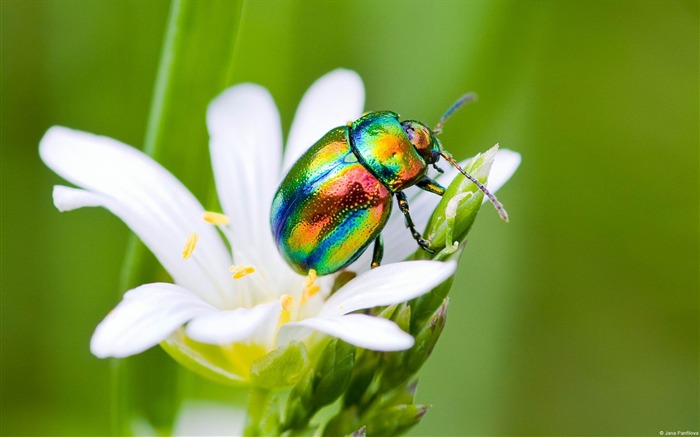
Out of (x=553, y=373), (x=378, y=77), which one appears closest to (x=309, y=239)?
(x=378, y=77)

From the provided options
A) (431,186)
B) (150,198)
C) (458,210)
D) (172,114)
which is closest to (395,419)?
(458,210)

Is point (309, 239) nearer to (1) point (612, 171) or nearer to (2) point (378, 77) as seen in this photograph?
(2) point (378, 77)

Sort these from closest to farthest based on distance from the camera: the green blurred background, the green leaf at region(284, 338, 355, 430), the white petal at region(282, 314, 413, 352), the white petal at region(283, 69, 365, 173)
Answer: the white petal at region(282, 314, 413, 352) < the green leaf at region(284, 338, 355, 430) < the white petal at region(283, 69, 365, 173) < the green blurred background

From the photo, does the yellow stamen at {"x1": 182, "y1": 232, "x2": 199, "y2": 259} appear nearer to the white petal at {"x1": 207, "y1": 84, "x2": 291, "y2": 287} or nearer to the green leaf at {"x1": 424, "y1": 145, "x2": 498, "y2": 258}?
the white petal at {"x1": 207, "y1": 84, "x2": 291, "y2": 287}

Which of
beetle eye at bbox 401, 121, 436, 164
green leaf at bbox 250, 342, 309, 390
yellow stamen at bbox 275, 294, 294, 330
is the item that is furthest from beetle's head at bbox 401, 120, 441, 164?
green leaf at bbox 250, 342, 309, 390

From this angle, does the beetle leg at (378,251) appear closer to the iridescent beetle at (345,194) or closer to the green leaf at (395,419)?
the iridescent beetle at (345,194)
